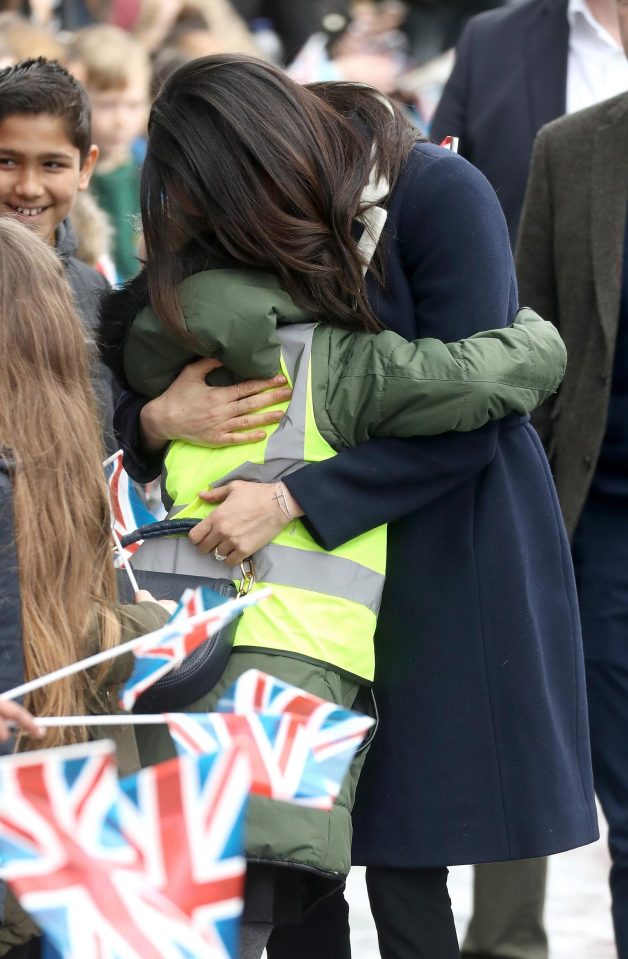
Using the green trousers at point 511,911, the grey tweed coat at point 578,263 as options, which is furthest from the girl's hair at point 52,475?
the green trousers at point 511,911

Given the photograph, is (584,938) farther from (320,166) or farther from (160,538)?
(320,166)

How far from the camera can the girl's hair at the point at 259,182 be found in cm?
287

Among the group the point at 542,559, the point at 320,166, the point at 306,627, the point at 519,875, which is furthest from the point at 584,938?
the point at 320,166

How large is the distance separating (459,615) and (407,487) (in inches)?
10.3

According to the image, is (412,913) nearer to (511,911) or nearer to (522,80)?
(511,911)

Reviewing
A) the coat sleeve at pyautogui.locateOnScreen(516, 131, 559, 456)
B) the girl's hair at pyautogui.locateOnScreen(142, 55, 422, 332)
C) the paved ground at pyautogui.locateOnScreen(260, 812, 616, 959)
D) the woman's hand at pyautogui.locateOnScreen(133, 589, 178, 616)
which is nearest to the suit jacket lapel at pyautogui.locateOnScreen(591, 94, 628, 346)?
the coat sleeve at pyautogui.locateOnScreen(516, 131, 559, 456)

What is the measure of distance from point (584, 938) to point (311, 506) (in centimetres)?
211

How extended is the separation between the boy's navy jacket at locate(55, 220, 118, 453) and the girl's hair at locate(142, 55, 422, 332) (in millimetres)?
601

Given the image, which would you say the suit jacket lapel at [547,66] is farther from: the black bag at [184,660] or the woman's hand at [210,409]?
the black bag at [184,660]

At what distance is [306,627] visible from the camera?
9.21ft

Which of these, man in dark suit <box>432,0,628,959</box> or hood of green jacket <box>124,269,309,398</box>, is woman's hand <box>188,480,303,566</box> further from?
man in dark suit <box>432,0,628,959</box>

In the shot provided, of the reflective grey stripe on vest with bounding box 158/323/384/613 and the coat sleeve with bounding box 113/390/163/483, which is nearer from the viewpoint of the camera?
the reflective grey stripe on vest with bounding box 158/323/384/613

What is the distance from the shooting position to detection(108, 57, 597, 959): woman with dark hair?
9.48 feet

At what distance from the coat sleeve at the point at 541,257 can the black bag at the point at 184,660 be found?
4.90 ft
